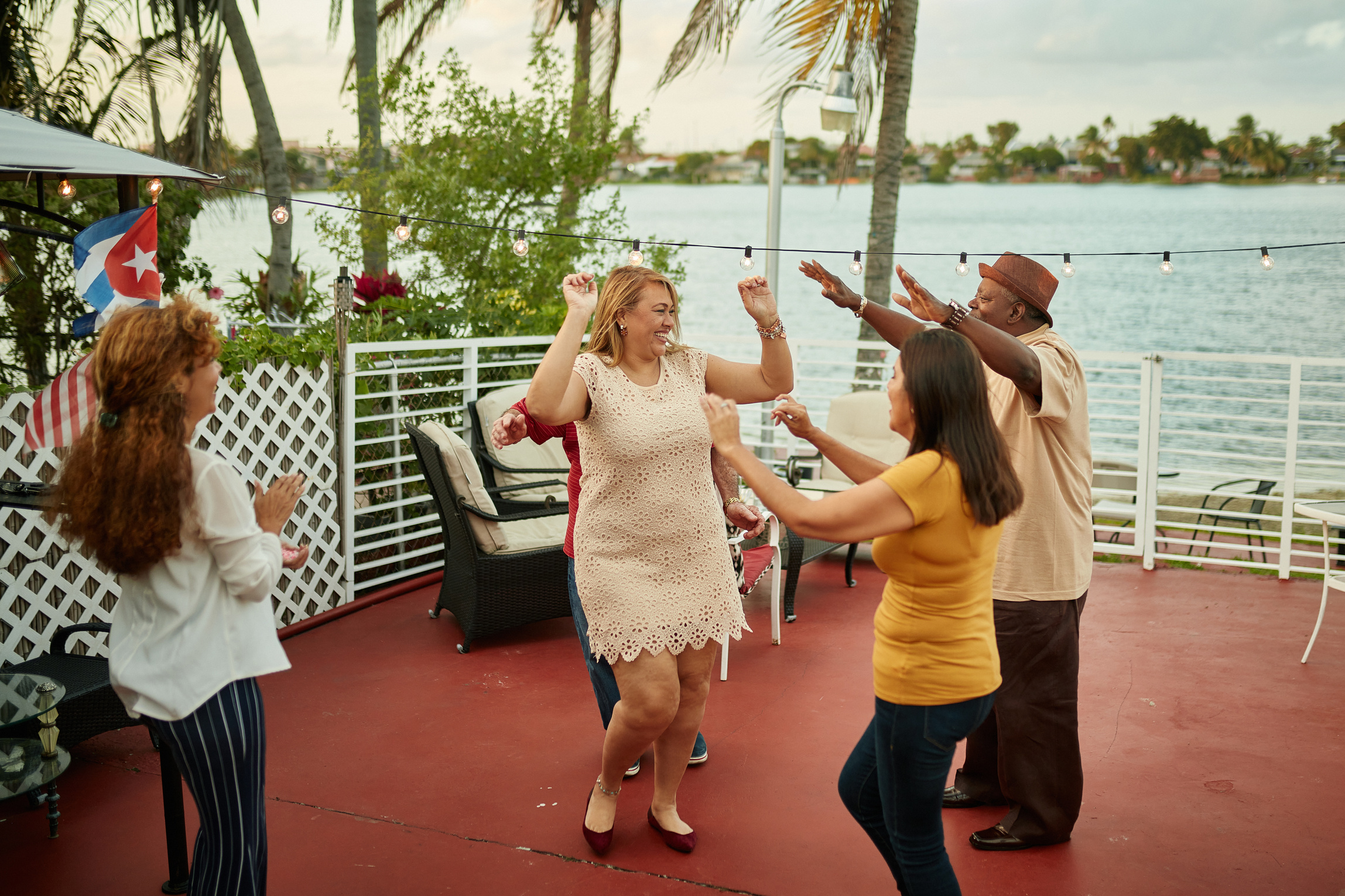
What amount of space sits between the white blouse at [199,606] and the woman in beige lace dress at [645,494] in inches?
33.9

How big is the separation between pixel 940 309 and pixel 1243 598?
3985 mm

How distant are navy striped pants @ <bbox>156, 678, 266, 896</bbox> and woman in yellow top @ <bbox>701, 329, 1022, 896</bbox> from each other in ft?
3.49

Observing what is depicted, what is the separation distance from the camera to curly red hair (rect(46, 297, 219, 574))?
5.87ft

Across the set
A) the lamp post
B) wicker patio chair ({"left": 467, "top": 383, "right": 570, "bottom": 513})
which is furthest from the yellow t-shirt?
the lamp post

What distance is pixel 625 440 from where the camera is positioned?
2631 millimetres

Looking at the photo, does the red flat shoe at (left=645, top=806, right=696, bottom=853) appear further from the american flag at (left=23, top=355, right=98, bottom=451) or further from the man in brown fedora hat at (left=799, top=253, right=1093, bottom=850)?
the american flag at (left=23, top=355, right=98, bottom=451)

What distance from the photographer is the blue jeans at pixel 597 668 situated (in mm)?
2912

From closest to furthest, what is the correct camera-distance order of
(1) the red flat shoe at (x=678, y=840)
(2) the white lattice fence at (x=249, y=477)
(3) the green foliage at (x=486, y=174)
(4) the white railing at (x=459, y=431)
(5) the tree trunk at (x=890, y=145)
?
(1) the red flat shoe at (x=678, y=840) < (2) the white lattice fence at (x=249, y=477) < (4) the white railing at (x=459, y=431) < (3) the green foliage at (x=486, y=174) < (5) the tree trunk at (x=890, y=145)

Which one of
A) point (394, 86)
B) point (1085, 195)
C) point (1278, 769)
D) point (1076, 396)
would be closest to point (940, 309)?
point (1076, 396)

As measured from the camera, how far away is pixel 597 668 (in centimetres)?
303

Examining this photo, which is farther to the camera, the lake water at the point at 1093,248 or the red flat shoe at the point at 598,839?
the lake water at the point at 1093,248

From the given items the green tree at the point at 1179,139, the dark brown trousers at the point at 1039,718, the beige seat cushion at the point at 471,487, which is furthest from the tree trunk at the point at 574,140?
the green tree at the point at 1179,139

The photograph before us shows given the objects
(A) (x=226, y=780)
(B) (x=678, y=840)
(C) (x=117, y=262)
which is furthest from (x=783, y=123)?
(A) (x=226, y=780)

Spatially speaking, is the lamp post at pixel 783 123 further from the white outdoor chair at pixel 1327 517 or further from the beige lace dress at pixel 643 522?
the beige lace dress at pixel 643 522
